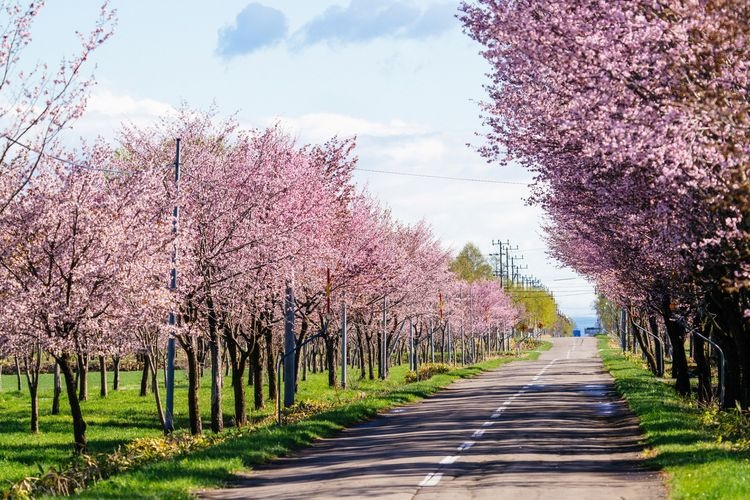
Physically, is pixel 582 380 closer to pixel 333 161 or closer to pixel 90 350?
pixel 333 161

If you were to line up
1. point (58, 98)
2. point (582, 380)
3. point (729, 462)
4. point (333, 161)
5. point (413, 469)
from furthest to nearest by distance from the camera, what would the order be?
point (582, 380)
point (333, 161)
point (58, 98)
point (413, 469)
point (729, 462)

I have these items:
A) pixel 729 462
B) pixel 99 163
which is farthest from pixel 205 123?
pixel 729 462

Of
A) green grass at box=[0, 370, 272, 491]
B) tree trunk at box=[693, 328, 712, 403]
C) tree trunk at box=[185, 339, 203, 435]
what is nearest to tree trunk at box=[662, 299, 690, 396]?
tree trunk at box=[693, 328, 712, 403]

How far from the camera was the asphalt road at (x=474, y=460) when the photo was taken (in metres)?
13.2

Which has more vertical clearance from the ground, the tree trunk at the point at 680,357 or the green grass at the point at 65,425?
the tree trunk at the point at 680,357

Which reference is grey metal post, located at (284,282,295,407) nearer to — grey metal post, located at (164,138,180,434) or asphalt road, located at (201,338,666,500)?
asphalt road, located at (201,338,666,500)

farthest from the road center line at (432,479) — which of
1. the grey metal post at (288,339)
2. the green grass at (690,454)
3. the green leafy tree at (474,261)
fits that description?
the green leafy tree at (474,261)

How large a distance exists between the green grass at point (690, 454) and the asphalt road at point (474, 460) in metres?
0.38

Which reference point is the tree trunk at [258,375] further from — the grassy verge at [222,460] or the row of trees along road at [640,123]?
the row of trees along road at [640,123]

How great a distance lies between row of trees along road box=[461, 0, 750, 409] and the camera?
443 inches

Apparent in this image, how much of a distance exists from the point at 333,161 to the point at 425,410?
13.7 meters

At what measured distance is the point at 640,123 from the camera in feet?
42.7

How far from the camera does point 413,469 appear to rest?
15.4 metres

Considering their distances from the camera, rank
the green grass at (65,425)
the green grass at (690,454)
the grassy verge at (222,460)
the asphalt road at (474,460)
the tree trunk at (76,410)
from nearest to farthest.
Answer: the green grass at (690,454), the asphalt road at (474,460), the grassy verge at (222,460), the tree trunk at (76,410), the green grass at (65,425)
